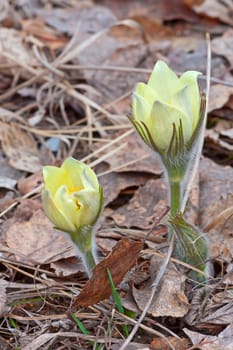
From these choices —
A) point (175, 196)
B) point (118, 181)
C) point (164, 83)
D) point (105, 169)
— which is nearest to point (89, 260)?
point (175, 196)

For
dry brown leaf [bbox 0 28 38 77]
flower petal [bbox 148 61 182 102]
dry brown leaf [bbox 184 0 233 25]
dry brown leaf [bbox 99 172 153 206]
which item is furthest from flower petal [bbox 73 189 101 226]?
dry brown leaf [bbox 184 0 233 25]

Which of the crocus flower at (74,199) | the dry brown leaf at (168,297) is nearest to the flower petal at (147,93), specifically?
the crocus flower at (74,199)

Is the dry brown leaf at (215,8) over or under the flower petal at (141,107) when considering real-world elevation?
under

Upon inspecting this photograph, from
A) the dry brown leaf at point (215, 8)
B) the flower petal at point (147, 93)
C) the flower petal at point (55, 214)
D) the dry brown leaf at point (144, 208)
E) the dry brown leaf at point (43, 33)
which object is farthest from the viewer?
the dry brown leaf at point (215, 8)

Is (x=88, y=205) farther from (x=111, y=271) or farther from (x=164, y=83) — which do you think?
(x=164, y=83)

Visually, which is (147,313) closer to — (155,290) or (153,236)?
(155,290)

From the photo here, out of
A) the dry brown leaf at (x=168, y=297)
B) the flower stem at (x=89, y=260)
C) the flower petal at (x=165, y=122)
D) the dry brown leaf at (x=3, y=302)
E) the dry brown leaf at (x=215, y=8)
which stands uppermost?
the flower petal at (x=165, y=122)

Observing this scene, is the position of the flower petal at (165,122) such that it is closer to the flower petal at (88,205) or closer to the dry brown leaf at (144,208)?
the flower petal at (88,205)
